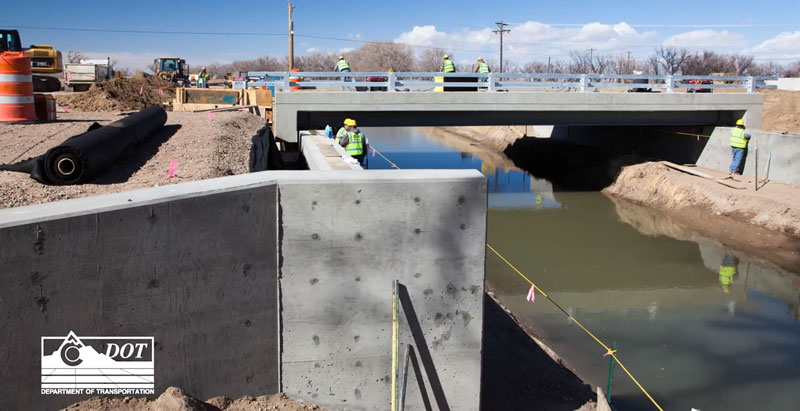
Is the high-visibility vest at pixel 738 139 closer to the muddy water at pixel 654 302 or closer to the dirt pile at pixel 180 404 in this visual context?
the muddy water at pixel 654 302

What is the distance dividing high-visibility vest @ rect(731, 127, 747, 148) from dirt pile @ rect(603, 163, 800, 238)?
107 cm

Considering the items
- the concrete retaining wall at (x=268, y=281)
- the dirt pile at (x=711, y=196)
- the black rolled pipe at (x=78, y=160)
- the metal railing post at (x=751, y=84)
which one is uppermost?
the metal railing post at (x=751, y=84)

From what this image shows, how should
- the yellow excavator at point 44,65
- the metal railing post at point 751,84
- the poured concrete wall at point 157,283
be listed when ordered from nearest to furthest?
the poured concrete wall at point 157,283, the metal railing post at point 751,84, the yellow excavator at point 44,65

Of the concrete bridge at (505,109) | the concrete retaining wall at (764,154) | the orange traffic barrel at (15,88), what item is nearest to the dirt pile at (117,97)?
the concrete bridge at (505,109)

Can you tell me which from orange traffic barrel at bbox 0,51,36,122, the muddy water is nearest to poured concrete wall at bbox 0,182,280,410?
the muddy water

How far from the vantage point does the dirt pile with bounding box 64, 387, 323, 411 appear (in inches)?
183

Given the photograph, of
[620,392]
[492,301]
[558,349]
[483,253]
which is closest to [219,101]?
[492,301]

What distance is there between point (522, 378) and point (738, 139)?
16.6 metres

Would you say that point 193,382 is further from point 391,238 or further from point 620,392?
point 620,392

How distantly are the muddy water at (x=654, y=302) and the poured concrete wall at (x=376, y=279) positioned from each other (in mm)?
4451

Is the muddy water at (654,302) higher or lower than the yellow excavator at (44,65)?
lower

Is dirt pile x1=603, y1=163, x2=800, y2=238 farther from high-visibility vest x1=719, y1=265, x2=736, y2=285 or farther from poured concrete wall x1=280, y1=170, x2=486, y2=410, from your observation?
poured concrete wall x1=280, y1=170, x2=486, y2=410

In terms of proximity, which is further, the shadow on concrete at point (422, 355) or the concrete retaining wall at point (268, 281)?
the shadow on concrete at point (422, 355)

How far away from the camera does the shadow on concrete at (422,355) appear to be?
546 centimetres
